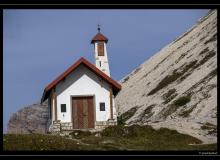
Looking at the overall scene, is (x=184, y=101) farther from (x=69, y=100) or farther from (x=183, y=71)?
(x=69, y=100)

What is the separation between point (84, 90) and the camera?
41688 millimetres

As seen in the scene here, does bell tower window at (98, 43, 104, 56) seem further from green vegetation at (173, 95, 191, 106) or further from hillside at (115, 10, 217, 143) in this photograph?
green vegetation at (173, 95, 191, 106)

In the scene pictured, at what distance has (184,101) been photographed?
240 feet

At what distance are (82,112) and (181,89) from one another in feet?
138

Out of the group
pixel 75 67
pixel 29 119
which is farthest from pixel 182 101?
pixel 75 67

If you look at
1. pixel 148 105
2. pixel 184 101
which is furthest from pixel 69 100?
pixel 148 105

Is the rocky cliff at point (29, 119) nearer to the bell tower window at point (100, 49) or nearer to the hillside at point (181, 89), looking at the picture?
the hillside at point (181, 89)

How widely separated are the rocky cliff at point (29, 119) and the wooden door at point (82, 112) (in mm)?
35665

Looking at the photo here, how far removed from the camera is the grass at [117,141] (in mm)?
26641

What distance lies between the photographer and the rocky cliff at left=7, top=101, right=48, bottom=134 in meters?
79.1

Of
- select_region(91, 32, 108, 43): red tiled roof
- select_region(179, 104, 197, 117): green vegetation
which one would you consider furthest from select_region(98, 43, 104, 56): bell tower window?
select_region(179, 104, 197, 117): green vegetation

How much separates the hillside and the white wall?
4666 millimetres

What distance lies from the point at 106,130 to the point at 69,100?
567 centimetres
